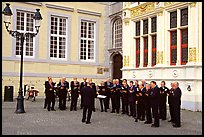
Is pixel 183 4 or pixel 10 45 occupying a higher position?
pixel 183 4

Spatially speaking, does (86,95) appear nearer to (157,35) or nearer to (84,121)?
(84,121)

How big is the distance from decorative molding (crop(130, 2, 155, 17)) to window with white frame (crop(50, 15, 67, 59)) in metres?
6.42

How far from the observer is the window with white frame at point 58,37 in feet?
78.2

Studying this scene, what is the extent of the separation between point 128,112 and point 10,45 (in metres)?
11.0

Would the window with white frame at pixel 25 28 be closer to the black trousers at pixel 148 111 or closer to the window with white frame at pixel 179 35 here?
the window with white frame at pixel 179 35

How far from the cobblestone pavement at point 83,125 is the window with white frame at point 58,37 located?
423 inches

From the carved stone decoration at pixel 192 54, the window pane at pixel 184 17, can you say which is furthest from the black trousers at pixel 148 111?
the window pane at pixel 184 17

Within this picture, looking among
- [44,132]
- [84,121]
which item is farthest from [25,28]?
[44,132]

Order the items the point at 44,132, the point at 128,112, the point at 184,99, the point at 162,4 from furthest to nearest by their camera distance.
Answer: the point at 162,4
the point at 184,99
the point at 128,112
the point at 44,132

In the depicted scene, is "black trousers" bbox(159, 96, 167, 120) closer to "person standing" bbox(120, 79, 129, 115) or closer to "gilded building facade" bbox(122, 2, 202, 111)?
"person standing" bbox(120, 79, 129, 115)

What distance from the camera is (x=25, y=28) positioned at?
2266 centimetres

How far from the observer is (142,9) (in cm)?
1908

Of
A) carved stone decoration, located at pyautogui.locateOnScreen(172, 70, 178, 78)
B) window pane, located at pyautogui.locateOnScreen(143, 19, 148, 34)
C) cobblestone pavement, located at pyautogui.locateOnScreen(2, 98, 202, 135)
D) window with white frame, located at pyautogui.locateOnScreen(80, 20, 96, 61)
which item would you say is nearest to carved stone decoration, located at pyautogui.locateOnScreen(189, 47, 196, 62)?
carved stone decoration, located at pyautogui.locateOnScreen(172, 70, 178, 78)

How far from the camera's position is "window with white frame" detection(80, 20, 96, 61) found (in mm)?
25241
